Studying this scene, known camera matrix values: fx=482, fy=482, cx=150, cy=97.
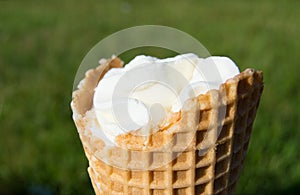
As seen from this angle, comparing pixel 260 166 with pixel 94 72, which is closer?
pixel 94 72

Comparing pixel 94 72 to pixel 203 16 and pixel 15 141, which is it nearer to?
pixel 15 141

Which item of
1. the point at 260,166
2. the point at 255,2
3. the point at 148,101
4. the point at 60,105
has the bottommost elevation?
the point at 260,166

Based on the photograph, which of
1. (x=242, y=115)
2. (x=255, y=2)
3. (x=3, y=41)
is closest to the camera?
(x=242, y=115)

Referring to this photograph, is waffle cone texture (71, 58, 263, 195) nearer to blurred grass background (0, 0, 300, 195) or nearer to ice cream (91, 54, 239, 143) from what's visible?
ice cream (91, 54, 239, 143)

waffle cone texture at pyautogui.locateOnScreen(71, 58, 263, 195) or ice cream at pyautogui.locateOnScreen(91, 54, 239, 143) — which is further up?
ice cream at pyautogui.locateOnScreen(91, 54, 239, 143)

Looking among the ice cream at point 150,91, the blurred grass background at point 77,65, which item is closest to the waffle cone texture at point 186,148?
the ice cream at point 150,91

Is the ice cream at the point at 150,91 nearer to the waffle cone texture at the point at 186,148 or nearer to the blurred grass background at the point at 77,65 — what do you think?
the waffle cone texture at the point at 186,148

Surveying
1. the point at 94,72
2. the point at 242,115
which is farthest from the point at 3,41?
the point at 242,115

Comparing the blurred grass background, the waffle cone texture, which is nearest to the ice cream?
the waffle cone texture
